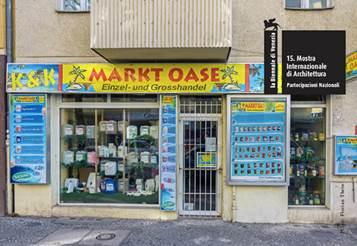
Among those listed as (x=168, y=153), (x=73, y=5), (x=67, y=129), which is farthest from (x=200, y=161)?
(x=73, y=5)

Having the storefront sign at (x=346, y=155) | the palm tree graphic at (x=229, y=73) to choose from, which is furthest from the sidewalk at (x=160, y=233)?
the palm tree graphic at (x=229, y=73)

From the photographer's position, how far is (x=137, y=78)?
5555mm

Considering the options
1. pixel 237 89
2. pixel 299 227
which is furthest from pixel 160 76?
pixel 299 227

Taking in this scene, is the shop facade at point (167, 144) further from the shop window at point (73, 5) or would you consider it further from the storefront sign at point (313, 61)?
the shop window at point (73, 5)

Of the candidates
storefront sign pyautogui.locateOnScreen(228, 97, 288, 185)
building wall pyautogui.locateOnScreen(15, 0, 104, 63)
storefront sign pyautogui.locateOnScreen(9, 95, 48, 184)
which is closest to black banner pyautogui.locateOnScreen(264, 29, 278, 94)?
storefront sign pyautogui.locateOnScreen(228, 97, 288, 185)

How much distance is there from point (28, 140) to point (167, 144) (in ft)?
8.87

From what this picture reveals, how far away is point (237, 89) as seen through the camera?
5426 mm

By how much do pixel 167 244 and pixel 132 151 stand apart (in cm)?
209

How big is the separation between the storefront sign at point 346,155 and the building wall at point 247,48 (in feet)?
0.39

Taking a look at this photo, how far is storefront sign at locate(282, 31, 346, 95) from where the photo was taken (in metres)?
5.38

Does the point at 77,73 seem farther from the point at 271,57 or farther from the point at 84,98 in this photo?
the point at 271,57

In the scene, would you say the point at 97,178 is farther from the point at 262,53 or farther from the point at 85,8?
the point at 262,53

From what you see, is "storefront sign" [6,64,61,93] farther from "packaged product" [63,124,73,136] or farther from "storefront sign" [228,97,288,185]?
"storefront sign" [228,97,288,185]

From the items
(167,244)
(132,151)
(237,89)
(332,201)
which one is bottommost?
(167,244)
